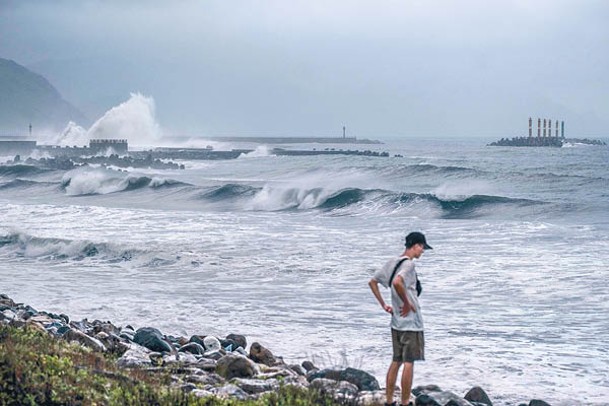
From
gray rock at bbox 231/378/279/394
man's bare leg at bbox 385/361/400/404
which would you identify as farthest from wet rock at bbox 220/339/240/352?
man's bare leg at bbox 385/361/400/404

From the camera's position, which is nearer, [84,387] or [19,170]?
[84,387]

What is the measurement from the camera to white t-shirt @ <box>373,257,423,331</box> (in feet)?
24.1

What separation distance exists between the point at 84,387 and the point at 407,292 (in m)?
2.50

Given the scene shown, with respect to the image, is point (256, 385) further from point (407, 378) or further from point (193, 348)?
point (193, 348)

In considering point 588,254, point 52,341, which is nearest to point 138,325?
point 52,341

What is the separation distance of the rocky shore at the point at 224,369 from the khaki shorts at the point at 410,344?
43cm

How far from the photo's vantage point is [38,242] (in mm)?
22656

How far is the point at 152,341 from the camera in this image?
33.8 feet

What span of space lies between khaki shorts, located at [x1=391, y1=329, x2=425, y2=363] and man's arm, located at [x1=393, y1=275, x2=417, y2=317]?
0.64ft

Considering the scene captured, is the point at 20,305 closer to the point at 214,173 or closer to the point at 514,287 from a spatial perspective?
the point at 514,287

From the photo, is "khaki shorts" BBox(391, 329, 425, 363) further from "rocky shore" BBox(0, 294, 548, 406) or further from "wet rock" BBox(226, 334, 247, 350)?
"wet rock" BBox(226, 334, 247, 350)

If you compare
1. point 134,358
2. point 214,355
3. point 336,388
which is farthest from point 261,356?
point 336,388

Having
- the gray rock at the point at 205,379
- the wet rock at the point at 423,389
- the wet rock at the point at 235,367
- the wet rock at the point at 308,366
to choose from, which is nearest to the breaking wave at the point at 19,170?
the wet rock at the point at 308,366

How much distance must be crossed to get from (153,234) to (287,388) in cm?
1771
